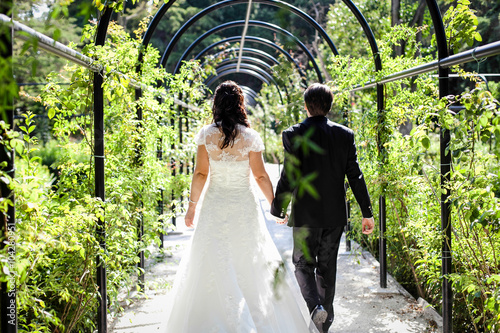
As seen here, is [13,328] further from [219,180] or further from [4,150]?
[219,180]

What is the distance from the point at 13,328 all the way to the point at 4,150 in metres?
0.64

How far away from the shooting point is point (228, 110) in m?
3.22

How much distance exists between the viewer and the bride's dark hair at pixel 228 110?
3180 mm

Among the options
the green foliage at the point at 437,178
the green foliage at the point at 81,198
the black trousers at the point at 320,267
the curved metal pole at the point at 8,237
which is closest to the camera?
the curved metal pole at the point at 8,237

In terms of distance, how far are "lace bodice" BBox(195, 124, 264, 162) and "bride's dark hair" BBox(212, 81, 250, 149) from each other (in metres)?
0.03

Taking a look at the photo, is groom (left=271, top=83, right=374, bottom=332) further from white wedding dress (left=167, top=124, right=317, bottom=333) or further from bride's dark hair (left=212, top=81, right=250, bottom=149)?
bride's dark hair (left=212, top=81, right=250, bottom=149)

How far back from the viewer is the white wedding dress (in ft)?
9.20

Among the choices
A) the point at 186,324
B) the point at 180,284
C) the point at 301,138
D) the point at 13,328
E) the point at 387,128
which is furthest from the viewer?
the point at 387,128

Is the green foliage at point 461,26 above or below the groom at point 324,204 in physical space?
above

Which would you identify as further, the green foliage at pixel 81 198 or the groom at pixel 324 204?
the groom at pixel 324 204

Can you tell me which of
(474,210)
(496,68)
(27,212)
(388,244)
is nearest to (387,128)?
(388,244)

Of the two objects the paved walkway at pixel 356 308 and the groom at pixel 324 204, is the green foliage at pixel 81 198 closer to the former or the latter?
the paved walkway at pixel 356 308

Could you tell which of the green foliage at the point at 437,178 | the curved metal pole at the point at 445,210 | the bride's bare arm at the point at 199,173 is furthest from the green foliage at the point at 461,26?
the bride's bare arm at the point at 199,173

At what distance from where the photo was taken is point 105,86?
2.92 m
